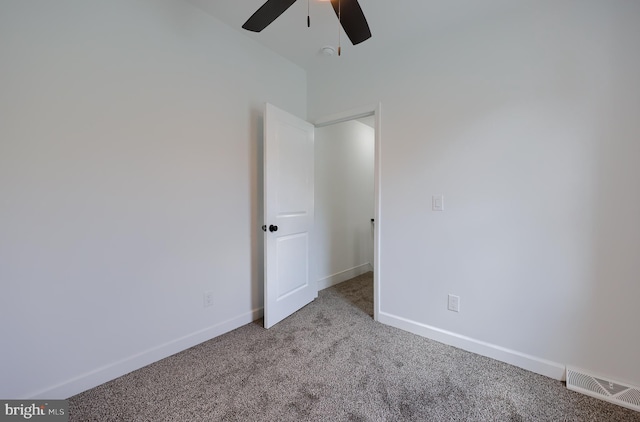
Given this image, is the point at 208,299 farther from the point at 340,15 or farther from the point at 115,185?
the point at 340,15

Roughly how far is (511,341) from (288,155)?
234 centimetres

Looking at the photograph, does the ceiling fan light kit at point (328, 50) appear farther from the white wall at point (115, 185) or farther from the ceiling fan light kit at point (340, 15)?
the ceiling fan light kit at point (340, 15)

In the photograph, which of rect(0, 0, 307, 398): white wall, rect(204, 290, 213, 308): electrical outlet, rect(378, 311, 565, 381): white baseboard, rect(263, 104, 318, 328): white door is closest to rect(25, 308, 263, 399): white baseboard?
rect(0, 0, 307, 398): white wall

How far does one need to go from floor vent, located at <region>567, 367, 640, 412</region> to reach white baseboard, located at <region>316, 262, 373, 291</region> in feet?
7.52

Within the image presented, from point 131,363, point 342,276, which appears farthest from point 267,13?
point 342,276

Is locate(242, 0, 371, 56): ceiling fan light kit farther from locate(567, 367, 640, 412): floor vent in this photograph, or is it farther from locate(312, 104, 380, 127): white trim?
locate(567, 367, 640, 412): floor vent

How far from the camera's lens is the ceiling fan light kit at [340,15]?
1.28 metres

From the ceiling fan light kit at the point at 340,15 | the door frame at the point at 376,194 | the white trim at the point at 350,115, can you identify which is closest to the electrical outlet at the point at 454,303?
the door frame at the point at 376,194

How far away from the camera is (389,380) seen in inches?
63.7

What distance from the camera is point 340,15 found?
1352 millimetres

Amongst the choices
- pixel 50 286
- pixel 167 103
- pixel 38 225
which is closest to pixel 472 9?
pixel 167 103

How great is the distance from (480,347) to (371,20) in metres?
2.63

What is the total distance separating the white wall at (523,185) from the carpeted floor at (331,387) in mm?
262

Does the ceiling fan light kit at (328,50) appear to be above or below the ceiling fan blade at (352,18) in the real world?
above
